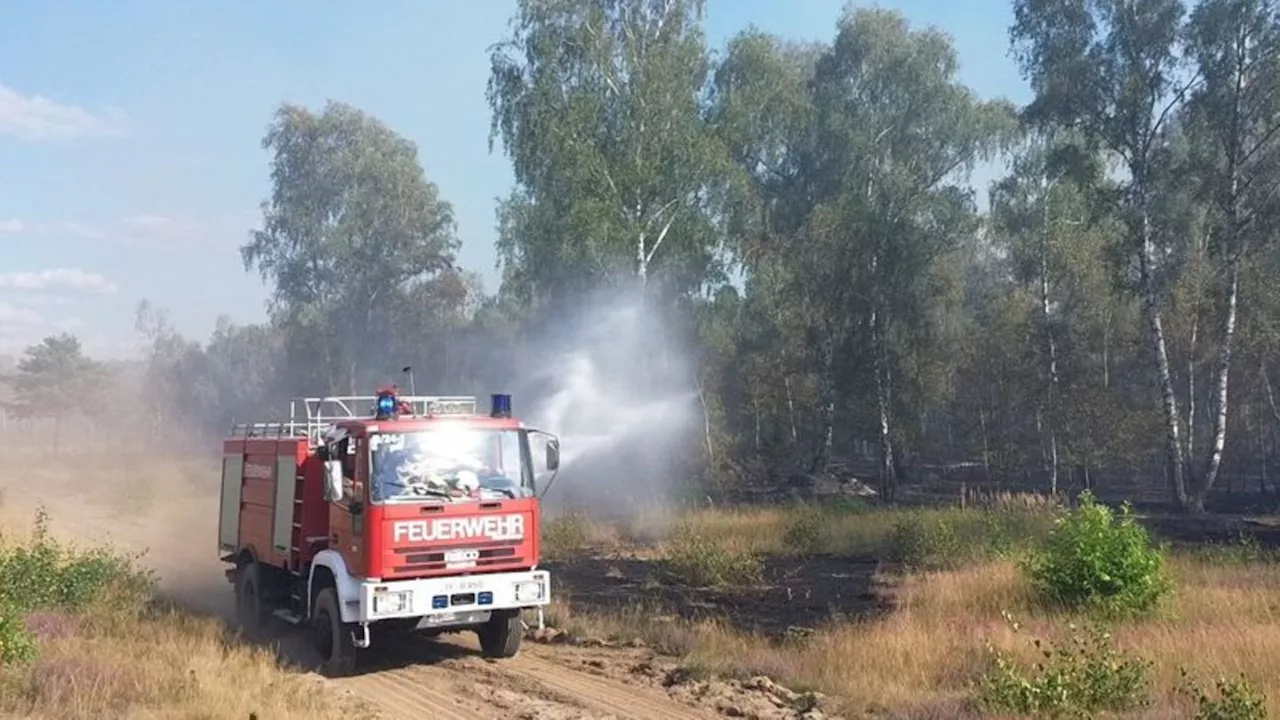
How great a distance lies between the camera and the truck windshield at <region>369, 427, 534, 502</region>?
11.1 m

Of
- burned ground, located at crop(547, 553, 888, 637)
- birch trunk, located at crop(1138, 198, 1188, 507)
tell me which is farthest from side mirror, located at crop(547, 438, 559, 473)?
birch trunk, located at crop(1138, 198, 1188, 507)

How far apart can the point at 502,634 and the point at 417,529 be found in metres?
1.83

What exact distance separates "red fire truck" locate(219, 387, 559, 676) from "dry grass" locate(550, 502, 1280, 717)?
225 centimetres

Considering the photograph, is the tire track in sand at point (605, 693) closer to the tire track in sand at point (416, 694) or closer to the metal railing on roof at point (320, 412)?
the tire track in sand at point (416, 694)

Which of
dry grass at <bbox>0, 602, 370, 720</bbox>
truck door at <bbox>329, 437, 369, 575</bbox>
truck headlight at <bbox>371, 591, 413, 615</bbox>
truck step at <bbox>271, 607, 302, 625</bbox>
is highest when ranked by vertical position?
truck door at <bbox>329, 437, 369, 575</bbox>

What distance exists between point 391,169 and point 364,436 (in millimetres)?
46181

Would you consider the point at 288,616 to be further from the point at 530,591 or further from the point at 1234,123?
the point at 1234,123

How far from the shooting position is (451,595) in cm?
1095

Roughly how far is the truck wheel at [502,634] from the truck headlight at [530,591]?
0.49m

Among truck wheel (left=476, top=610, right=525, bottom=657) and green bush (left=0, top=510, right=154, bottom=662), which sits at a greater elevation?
green bush (left=0, top=510, right=154, bottom=662)

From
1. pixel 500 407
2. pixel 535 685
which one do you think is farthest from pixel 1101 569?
pixel 500 407

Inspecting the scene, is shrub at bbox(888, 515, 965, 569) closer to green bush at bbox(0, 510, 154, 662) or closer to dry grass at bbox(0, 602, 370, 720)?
dry grass at bbox(0, 602, 370, 720)

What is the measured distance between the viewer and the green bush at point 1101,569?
1295 cm

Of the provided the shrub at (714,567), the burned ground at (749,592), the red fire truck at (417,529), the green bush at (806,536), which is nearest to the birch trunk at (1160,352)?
the green bush at (806,536)
